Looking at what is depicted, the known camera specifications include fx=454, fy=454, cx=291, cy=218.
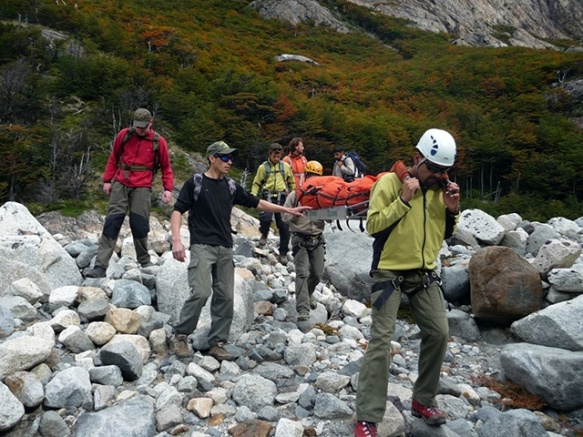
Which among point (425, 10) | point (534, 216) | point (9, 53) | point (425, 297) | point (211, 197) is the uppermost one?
point (425, 10)

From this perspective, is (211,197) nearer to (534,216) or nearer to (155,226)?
(155,226)

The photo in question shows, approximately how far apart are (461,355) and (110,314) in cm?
441

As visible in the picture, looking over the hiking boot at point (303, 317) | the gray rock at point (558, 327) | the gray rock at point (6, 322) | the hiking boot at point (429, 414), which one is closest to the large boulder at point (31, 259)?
the gray rock at point (6, 322)

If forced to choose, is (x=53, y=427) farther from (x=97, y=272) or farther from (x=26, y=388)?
(x=97, y=272)

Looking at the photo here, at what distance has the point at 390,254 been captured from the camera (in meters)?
3.63

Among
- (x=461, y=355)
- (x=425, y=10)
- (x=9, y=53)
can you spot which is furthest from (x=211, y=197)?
(x=425, y=10)

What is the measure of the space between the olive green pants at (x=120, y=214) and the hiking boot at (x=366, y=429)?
426 cm

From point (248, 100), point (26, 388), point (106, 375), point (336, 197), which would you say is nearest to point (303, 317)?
point (336, 197)

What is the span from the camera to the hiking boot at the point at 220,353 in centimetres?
477

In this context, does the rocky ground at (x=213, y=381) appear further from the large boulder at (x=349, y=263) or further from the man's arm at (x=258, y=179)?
the man's arm at (x=258, y=179)

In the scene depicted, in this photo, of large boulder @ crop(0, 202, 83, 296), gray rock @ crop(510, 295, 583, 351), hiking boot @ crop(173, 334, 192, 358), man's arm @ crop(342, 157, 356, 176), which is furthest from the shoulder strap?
man's arm @ crop(342, 157, 356, 176)

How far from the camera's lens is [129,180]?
624 cm

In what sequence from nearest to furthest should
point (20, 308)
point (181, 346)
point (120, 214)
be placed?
point (181, 346)
point (20, 308)
point (120, 214)

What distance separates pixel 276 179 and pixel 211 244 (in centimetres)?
410
